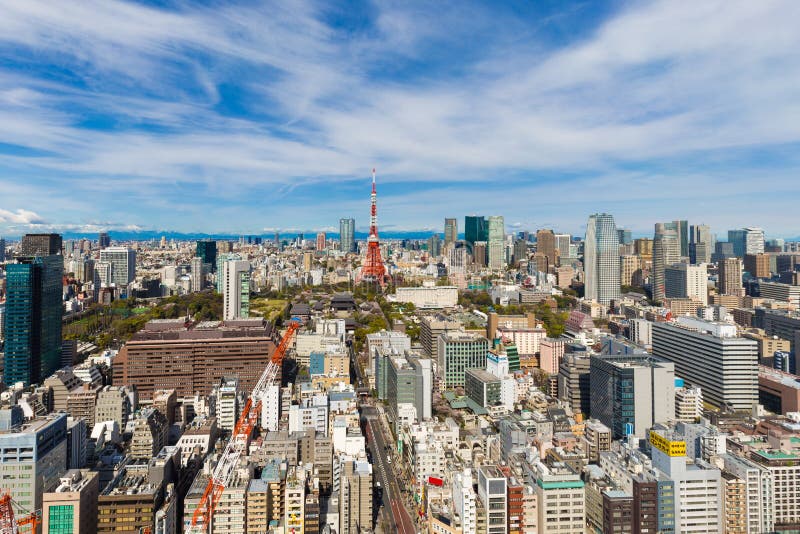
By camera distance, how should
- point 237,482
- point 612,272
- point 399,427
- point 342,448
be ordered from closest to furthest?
point 237,482, point 342,448, point 399,427, point 612,272

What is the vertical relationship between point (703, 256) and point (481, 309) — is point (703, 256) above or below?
above

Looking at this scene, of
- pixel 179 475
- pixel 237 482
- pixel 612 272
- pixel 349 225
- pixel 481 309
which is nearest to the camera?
pixel 237 482

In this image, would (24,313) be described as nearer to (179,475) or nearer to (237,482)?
(179,475)

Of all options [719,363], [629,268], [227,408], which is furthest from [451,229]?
[227,408]

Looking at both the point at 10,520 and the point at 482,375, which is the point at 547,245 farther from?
the point at 10,520

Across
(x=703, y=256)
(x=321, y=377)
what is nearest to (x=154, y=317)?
(x=321, y=377)

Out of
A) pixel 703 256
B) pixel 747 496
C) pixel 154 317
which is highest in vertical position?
pixel 703 256
